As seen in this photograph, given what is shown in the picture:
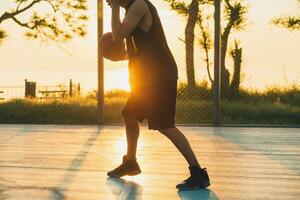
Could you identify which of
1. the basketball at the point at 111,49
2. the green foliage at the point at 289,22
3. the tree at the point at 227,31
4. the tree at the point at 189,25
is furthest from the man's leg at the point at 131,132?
the tree at the point at 227,31

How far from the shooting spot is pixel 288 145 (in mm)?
5855

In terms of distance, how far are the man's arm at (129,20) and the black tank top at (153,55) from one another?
0.10 metres

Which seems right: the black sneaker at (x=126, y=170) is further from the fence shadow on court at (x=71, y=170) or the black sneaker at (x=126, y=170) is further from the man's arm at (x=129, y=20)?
the man's arm at (x=129, y=20)

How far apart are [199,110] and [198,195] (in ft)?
22.1

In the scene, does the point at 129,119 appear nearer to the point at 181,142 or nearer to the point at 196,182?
the point at 181,142

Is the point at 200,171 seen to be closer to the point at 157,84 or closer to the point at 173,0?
the point at 157,84

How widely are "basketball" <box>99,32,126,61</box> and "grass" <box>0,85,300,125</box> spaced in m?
5.86

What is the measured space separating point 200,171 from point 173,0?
24.4 feet

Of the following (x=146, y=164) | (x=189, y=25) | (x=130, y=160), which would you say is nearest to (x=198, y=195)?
(x=130, y=160)

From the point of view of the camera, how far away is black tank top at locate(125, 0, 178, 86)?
3.58 meters

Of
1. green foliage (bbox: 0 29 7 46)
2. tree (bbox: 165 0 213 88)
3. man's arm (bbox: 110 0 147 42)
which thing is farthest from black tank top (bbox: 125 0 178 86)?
green foliage (bbox: 0 29 7 46)

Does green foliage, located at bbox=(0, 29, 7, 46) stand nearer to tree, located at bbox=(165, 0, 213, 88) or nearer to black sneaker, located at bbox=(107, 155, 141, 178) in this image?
tree, located at bbox=(165, 0, 213, 88)

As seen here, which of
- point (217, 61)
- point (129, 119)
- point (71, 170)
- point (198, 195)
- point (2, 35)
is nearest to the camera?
point (198, 195)

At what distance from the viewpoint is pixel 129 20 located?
3.45m
